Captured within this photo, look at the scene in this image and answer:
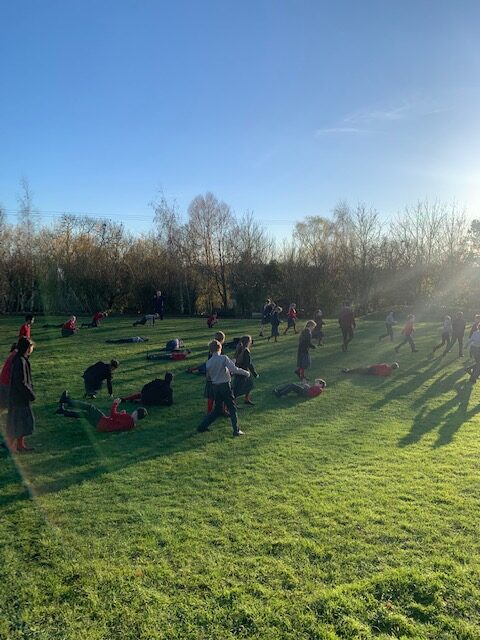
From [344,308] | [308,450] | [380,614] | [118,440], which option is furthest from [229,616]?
[344,308]

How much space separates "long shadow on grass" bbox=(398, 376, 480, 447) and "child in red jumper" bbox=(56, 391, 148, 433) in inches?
208

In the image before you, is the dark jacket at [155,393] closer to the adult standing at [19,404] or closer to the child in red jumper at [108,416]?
the child in red jumper at [108,416]

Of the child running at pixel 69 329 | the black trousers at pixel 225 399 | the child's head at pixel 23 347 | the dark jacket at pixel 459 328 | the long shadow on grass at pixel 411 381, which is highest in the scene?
the child's head at pixel 23 347

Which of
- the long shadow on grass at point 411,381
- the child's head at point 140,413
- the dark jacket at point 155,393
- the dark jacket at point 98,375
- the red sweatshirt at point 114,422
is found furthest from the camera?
the long shadow on grass at point 411,381

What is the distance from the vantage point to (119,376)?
1490 cm

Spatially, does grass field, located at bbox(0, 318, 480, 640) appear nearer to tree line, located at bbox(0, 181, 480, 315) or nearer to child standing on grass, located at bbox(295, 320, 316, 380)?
child standing on grass, located at bbox(295, 320, 316, 380)

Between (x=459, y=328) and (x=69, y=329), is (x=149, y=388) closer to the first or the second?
(x=69, y=329)

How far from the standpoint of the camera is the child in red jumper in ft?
31.6

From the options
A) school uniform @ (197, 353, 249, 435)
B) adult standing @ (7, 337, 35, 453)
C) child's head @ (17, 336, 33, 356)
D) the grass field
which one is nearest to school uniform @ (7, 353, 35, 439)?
adult standing @ (7, 337, 35, 453)

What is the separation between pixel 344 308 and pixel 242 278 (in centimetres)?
2387

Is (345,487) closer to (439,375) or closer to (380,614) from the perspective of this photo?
(380,614)

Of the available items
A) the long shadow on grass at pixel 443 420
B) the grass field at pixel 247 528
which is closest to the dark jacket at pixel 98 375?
the grass field at pixel 247 528

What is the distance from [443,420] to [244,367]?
15.4 feet

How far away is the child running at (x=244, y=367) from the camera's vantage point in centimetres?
1159
